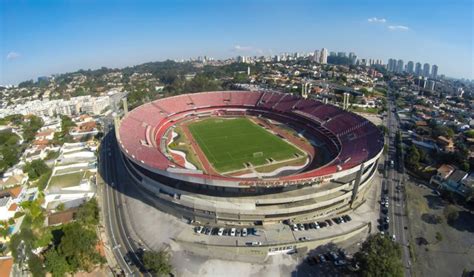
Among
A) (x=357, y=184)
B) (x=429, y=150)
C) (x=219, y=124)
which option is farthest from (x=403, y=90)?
(x=357, y=184)

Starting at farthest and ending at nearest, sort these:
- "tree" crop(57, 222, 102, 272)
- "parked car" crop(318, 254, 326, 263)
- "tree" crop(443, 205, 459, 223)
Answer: "tree" crop(443, 205, 459, 223) → "parked car" crop(318, 254, 326, 263) → "tree" crop(57, 222, 102, 272)

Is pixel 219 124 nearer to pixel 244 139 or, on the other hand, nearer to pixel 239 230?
pixel 244 139

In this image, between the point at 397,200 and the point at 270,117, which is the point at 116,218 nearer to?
the point at 397,200

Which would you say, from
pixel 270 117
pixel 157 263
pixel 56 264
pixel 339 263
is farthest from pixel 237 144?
pixel 56 264

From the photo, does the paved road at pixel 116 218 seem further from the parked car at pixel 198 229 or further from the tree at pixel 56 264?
the parked car at pixel 198 229

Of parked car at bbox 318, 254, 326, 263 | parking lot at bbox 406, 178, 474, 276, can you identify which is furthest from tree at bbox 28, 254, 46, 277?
parking lot at bbox 406, 178, 474, 276

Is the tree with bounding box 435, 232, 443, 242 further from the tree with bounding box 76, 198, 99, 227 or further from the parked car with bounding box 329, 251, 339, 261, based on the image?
the tree with bounding box 76, 198, 99, 227

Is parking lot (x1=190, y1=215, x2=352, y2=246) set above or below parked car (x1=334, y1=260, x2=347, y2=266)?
above
